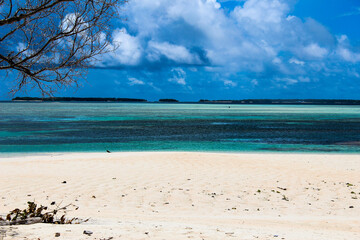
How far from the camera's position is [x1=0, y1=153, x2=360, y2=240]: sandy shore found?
7289mm

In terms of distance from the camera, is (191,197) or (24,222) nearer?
(24,222)

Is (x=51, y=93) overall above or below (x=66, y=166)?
above

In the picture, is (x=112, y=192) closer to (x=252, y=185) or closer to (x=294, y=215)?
(x=252, y=185)

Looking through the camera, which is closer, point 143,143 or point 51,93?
point 51,93

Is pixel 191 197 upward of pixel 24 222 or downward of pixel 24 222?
downward

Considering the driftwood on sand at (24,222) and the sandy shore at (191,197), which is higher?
the driftwood on sand at (24,222)

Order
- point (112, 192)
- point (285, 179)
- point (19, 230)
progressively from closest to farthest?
point (19, 230)
point (112, 192)
point (285, 179)

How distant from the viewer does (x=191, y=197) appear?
11.7 metres

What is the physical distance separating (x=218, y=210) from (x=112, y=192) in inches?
155

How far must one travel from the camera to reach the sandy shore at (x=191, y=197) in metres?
7.29

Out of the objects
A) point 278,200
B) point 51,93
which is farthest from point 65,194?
point 278,200

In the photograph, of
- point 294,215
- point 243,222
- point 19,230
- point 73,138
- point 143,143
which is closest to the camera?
point 19,230

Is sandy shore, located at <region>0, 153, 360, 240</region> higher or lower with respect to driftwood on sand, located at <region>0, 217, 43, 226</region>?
lower

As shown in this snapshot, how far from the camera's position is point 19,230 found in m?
6.74
